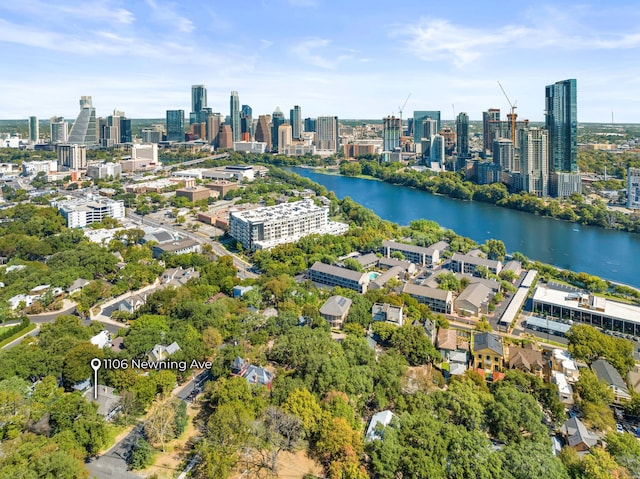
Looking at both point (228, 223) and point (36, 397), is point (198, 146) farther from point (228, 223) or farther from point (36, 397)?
point (36, 397)

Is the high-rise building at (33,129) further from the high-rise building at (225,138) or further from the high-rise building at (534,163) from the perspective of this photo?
the high-rise building at (534,163)

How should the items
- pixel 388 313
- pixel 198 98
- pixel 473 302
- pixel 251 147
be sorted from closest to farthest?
pixel 388 313, pixel 473 302, pixel 251 147, pixel 198 98

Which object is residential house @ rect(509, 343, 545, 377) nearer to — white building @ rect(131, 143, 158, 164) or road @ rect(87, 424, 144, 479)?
road @ rect(87, 424, 144, 479)

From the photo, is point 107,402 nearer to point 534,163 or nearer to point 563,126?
point 534,163

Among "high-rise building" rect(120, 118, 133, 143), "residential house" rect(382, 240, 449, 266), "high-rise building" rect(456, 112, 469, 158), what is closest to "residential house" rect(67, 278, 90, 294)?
"residential house" rect(382, 240, 449, 266)

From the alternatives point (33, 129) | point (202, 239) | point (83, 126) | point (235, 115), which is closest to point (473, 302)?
point (202, 239)

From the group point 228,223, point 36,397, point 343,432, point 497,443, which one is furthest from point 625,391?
point 228,223
